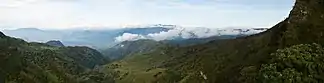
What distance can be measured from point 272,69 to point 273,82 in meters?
9.27

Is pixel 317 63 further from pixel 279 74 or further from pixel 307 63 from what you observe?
pixel 279 74

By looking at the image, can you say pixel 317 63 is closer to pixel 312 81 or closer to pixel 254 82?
pixel 312 81

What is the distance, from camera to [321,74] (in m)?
192

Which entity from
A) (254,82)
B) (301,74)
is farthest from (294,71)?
(254,82)

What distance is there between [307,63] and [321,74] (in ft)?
27.2

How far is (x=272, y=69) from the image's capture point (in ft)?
648

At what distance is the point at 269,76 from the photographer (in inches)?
7584

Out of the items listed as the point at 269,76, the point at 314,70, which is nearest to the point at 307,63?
the point at 314,70

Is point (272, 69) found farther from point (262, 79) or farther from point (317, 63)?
point (317, 63)

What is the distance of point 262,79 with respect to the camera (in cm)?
19450

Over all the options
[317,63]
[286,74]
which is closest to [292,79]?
[286,74]

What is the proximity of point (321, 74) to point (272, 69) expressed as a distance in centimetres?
1852

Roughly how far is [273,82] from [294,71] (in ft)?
39.1

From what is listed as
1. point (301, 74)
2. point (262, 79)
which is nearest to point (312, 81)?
point (301, 74)
